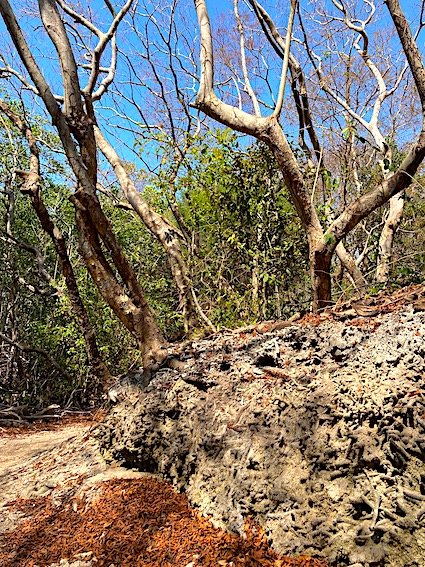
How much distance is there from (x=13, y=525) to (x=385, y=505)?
1931 mm

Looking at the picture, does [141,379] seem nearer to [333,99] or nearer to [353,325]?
[353,325]

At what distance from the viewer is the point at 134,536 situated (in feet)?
6.48

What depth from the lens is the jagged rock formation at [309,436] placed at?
66.1 inches

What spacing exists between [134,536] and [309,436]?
0.87 metres

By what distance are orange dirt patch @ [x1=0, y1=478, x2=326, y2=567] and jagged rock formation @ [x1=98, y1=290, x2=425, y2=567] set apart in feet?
0.25

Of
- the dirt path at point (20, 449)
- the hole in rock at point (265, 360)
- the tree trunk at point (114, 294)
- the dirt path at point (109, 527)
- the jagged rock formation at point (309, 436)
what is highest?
the tree trunk at point (114, 294)

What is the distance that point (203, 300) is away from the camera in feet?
Result: 17.6

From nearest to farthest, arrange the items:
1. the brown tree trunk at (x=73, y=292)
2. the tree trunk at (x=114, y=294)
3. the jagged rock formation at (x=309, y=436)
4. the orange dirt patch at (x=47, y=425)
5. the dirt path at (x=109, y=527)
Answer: the jagged rock formation at (x=309, y=436) → the dirt path at (x=109, y=527) → the tree trunk at (x=114, y=294) → the brown tree trunk at (x=73, y=292) → the orange dirt patch at (x=47, y=425)

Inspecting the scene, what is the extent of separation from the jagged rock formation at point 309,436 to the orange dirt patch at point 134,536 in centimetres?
8

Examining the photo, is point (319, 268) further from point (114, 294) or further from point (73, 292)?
point (73, 292)

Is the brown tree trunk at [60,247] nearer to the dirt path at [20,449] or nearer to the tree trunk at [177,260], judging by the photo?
the tree trunk at [177,260]

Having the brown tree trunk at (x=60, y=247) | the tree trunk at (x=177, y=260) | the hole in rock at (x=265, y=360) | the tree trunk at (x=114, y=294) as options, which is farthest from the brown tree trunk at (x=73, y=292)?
the hole in rock at (x=265, y=360)

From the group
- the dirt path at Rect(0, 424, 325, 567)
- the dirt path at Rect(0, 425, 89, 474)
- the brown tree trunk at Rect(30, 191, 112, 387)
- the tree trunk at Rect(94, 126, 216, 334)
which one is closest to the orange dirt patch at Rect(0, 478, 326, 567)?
the dirt path at Rect(0, 424, 325, 567)

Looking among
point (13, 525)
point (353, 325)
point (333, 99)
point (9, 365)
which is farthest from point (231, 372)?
point (9, 365)
